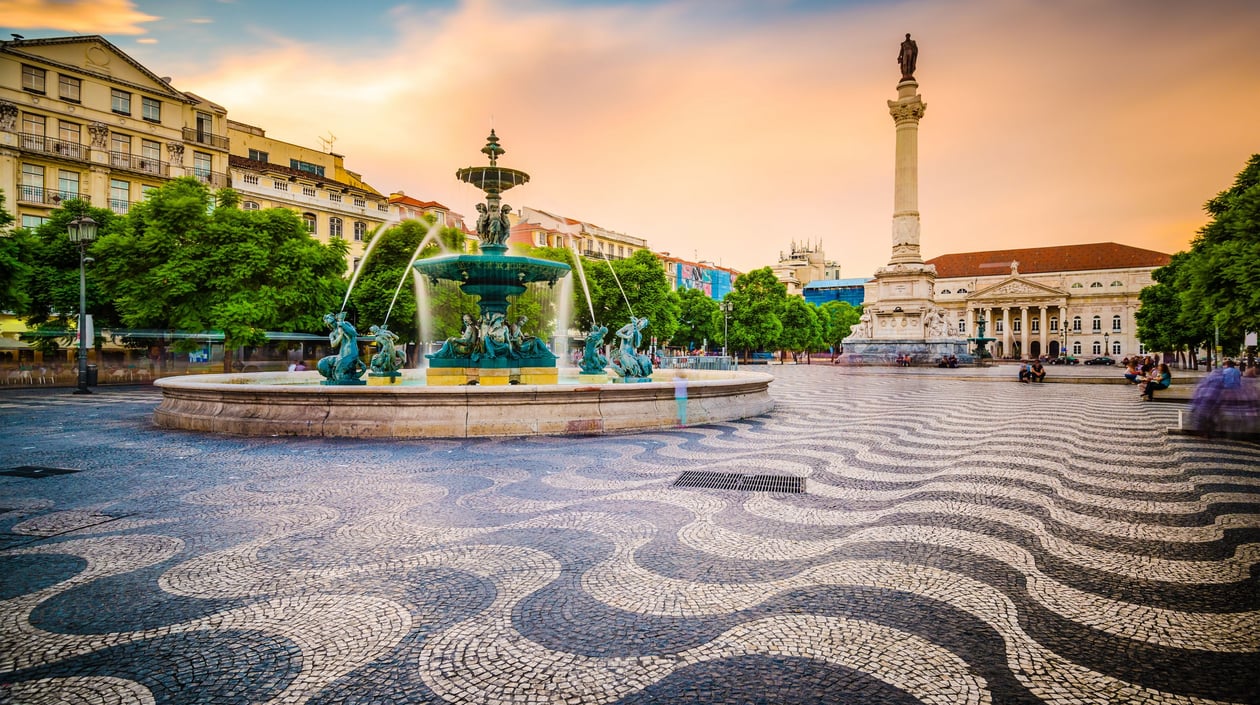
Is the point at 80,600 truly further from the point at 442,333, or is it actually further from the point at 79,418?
the point at 442,333

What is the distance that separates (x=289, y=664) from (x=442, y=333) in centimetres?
3489

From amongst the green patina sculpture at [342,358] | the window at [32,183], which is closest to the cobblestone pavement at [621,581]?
the green patina sculpture at [342,358]

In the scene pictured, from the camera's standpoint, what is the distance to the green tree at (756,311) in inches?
2364

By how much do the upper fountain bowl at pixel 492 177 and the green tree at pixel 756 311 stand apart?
148 feet

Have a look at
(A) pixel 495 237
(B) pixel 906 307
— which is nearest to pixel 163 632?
(A) pixel 495 237

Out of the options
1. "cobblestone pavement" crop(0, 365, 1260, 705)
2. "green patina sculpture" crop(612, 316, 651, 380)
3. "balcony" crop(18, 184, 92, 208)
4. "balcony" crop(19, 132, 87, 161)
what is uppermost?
"balcony" crop(19, 132, 87, 161)

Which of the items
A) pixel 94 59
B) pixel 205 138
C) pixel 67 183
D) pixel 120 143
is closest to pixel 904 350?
pixel 205 138

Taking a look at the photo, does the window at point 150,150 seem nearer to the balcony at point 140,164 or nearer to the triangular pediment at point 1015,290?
the balcony at point 140,164

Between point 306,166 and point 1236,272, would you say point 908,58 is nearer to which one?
point 1236,272

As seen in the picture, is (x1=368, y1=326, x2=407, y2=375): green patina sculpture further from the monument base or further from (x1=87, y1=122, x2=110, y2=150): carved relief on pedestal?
the monument base

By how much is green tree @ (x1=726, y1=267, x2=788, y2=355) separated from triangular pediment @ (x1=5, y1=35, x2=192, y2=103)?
48972mm

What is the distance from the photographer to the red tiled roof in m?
99.1

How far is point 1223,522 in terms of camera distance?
5.23 meters

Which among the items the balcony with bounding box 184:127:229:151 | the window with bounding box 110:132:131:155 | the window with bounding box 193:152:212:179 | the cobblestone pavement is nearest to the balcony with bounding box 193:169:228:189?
the window with bounding box 193:152:212:179
